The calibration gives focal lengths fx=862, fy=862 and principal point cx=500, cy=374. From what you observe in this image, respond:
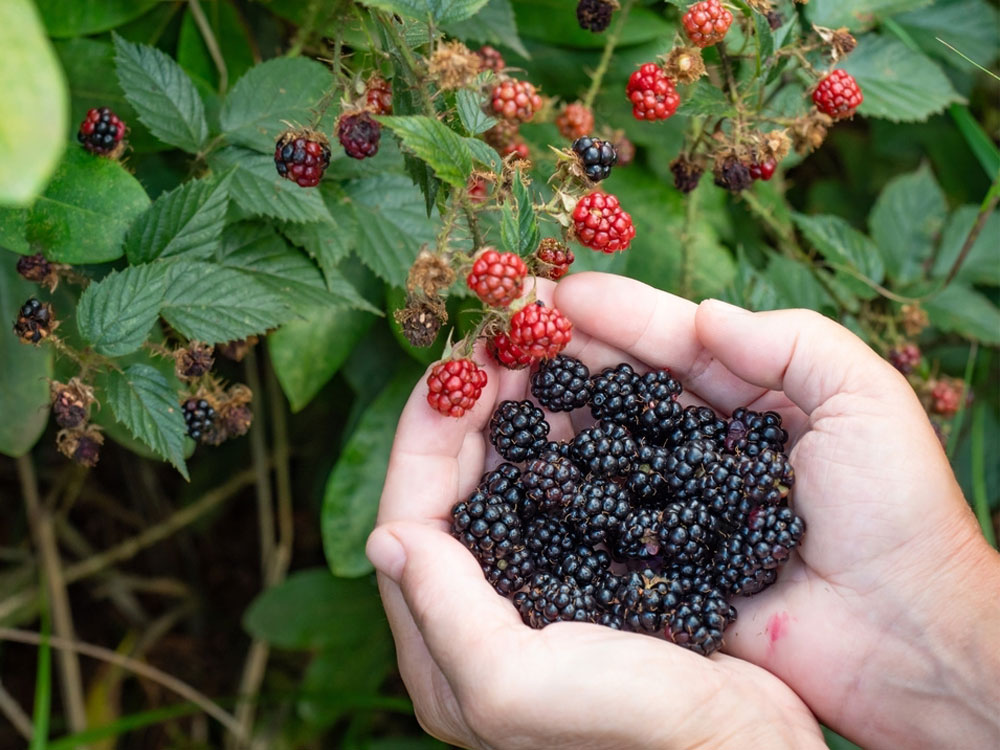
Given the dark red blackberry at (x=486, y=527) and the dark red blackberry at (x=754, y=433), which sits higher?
the dark red blackberry at (x=754, y=433)

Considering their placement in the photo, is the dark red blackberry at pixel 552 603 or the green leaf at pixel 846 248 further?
the green leaf at pixel 846 248

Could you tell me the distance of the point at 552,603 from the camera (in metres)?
1.67

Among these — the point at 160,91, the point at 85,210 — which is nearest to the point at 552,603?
the point at 85,210

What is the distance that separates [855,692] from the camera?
6.08ft

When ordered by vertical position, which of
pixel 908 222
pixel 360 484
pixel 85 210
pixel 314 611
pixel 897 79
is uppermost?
pixel 897 79

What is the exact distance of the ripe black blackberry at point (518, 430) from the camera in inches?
73.1

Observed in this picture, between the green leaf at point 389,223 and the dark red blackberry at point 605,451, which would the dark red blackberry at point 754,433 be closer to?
the dark red blackberry at point 605,451

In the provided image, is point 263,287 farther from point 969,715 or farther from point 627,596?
point 969,715

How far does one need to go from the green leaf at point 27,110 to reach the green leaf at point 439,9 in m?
0.69

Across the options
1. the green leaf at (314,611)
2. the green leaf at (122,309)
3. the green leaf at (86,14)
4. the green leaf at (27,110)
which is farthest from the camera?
the green leaf at (314,611)

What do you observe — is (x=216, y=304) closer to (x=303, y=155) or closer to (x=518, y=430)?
(x=303, y=155)

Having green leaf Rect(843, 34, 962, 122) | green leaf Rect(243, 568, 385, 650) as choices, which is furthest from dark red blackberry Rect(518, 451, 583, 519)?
green leaf Rect(843, 34, 962, 122)

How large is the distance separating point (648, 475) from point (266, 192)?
1035 mm

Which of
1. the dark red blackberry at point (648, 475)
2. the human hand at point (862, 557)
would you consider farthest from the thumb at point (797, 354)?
the dark red blackberry at point (648, 475)
